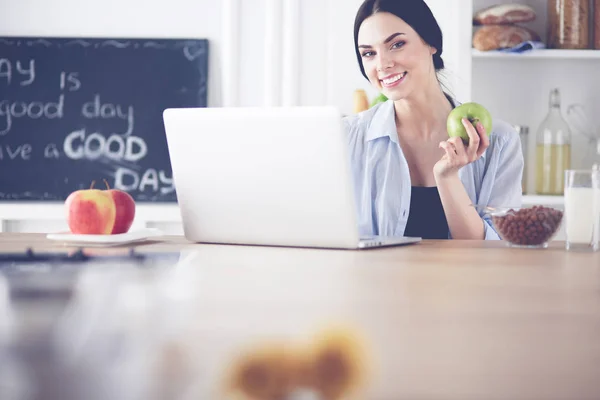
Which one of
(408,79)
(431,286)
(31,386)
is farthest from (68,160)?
(31,386)

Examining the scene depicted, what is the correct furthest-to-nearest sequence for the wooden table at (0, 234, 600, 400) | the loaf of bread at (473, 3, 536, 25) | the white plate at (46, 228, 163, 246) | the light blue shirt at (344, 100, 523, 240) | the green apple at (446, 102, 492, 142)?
the loaf of bread at (473, 3, 536, 25) < the light blue shirt at (344, 100, 523, 240) < the green apple at (446, 102, 492, 142) < the white plate at (46, 228, 163, 246) < the wooden table at (0, 234, 600, 400)

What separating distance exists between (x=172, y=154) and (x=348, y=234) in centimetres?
36

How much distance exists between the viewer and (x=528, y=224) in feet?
4.12

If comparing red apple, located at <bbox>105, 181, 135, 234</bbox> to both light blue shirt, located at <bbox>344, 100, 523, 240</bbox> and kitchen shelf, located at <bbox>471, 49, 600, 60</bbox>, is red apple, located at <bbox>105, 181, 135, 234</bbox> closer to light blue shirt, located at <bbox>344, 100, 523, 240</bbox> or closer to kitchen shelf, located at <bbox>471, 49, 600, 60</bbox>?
light blue shirt, located at <bbox>344, 100, 523, 240</bbox>

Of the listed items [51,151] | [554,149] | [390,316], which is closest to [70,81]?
[51,151]

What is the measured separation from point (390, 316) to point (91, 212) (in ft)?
2.79

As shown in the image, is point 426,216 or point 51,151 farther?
point 51,151

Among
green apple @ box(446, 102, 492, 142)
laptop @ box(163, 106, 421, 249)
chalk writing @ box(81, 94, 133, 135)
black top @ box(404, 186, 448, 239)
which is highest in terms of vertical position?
chalk writing @ box(81, 94, 133, 135)

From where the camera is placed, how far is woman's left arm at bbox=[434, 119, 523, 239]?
5.25 feet

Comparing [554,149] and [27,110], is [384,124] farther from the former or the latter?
[27,110]

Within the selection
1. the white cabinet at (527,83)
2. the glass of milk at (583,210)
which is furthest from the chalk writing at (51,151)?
the glass of milk at (583,210)

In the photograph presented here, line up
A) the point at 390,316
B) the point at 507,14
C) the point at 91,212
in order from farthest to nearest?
the point at 507,14 → the point at 91,212 → the point at 390,316

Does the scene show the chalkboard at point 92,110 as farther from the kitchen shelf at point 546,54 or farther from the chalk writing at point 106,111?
the kitchen shelf at point 546,54

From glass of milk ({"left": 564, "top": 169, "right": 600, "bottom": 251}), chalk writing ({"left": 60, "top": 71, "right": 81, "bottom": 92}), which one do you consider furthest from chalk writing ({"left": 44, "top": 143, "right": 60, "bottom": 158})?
glass of milk ({"left": 564, "top": 169, "right": 600, "bottom": 251})
